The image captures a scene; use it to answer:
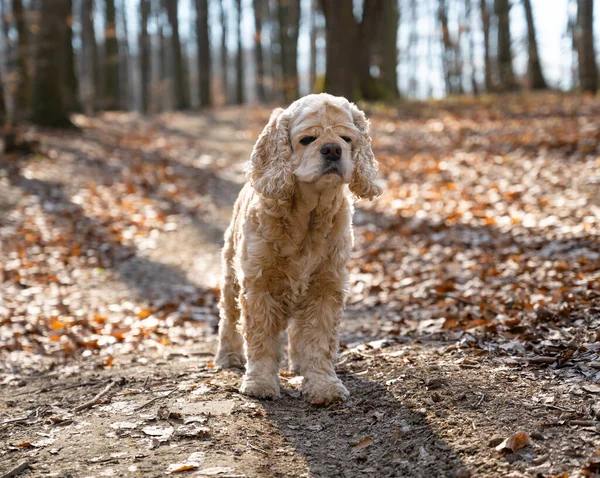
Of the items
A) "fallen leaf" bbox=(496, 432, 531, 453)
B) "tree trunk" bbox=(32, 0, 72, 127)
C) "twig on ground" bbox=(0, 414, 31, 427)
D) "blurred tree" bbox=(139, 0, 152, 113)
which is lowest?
"twig on ground" bbox=(0, 414, 31, 427)

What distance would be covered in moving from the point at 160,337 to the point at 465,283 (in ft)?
11.9

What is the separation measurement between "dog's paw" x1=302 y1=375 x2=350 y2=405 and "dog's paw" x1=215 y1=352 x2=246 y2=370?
1.21 m

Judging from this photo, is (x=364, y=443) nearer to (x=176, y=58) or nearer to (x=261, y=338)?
(x=261, y=338)

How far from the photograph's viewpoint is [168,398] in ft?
15.7

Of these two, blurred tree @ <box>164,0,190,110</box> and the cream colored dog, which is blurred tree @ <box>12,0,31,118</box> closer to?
blurred tree @ <box>164,0,190,110</box>

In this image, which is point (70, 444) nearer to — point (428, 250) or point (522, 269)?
point (522, 269)

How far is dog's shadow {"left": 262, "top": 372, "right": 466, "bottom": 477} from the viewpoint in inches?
147

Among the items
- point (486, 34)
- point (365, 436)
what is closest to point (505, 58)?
point (486, 34)

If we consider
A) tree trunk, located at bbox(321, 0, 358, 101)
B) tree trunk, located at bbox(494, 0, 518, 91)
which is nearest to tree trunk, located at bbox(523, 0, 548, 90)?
tree trunk, located at bbox(494, 0, 518, 91)

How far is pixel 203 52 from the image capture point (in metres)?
40.0

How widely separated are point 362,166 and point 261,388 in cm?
180

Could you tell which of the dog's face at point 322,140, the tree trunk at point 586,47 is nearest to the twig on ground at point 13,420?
the dog's face at point 322,140

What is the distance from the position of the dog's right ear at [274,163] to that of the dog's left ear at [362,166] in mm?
487

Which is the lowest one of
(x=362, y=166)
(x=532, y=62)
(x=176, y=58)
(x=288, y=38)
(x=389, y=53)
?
(x=362, y=166)
